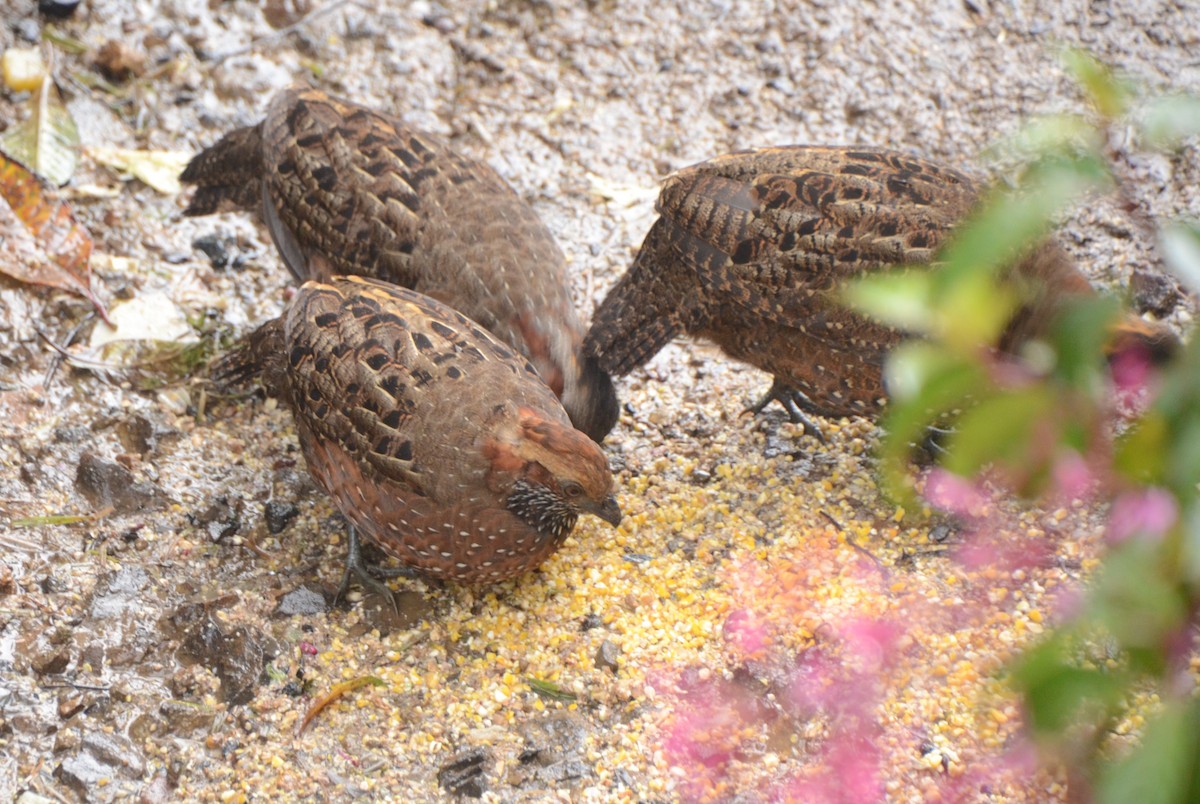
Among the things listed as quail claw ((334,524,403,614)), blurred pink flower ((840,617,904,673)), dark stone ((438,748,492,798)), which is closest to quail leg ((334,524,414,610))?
quail claw ((334,524,403,614))

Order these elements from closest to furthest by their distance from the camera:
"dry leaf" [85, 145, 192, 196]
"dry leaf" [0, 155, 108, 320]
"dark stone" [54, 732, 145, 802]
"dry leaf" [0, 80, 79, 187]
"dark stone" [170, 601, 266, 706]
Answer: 1. "dark stone" [54, 732, 145, 802]
2. "dark stone" [170, 601, 266, 706]
3. "dry leaf" [0, 155, 108, 320]
4. "dry leaf" [0, 80, 79, 187]
5. "dry leaf" [85, 145, 192, 196]

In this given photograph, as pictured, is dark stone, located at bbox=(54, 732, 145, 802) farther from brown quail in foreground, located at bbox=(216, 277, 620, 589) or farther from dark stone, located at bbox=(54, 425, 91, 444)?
dark stone, located at bbox=(54, 425, 91, 444)

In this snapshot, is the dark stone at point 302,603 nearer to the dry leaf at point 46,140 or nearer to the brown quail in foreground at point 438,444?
the brown quail in foreground at point 438,444

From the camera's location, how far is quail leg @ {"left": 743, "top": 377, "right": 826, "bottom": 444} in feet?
14.7

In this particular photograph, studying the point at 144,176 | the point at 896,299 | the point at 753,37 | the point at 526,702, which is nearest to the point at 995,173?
the point at 753,37

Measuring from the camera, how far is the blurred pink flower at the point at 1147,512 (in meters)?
1.15

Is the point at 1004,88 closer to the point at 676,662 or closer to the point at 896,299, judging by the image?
the point at 676,662

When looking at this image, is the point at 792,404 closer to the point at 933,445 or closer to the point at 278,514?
the point at 933,445

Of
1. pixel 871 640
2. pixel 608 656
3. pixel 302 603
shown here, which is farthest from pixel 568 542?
pixel 871 640

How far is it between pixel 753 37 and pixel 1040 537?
135 inches

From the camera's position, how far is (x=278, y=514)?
163 inches

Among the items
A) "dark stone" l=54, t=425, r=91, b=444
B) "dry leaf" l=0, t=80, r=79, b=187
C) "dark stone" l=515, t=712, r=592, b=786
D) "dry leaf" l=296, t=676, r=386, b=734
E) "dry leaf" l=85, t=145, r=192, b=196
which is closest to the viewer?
Result: "dark stone" l=515, t=712, r=592, b=786

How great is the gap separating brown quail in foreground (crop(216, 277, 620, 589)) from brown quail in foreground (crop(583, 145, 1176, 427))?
28.3 inches

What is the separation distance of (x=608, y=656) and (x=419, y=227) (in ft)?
6.03
